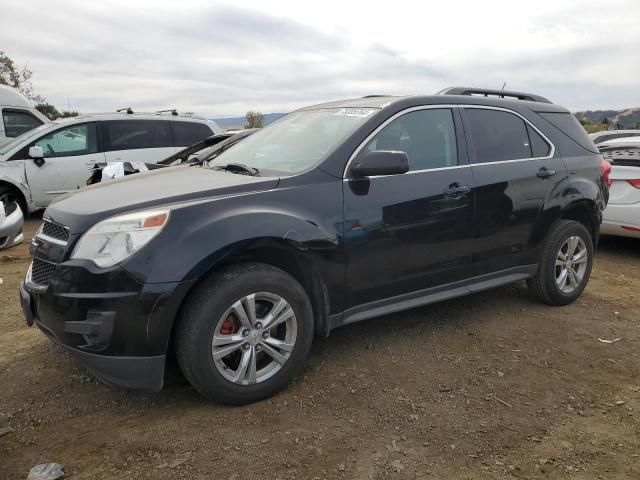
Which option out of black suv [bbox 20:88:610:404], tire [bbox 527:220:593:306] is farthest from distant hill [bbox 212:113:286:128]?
tire [bbox 527:220:593:306]

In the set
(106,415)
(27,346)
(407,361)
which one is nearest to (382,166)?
(407,361)

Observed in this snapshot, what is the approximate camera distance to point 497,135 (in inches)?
163

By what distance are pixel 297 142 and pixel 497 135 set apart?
1.62 metres

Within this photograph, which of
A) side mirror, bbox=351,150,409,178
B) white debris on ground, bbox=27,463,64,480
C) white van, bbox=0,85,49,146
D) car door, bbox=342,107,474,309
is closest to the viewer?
white debris on ground, bbox=27,463,64,480

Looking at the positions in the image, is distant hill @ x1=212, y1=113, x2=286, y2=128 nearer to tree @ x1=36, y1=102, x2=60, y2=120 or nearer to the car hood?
the car hood

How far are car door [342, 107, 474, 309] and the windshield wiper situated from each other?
0.60 meters

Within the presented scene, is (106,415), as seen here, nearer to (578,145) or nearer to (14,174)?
(578,145)

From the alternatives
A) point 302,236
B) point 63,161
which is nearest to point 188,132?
point 63,161

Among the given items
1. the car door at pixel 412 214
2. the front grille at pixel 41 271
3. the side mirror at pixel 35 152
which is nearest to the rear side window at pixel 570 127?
the car door at pixel 412 214

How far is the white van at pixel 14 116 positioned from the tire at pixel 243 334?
9.56 m

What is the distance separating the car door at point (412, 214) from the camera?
130 inches

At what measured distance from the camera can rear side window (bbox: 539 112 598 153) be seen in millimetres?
4566

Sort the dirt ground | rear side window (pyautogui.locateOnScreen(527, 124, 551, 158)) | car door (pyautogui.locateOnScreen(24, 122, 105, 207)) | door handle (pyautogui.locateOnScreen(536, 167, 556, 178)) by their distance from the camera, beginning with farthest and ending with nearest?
car door (pyautogui.locateOnScreen(24, 122, 105, 207))
rear side window (pyautogui.locateOnScreen(527, 124, 551, 158))
door handle (pyautogui.locateOnScreen(536, 167, 556, 178))
the dirt ground

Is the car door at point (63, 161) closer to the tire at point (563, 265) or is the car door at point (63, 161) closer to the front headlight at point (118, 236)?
the front headlight at point (118, 236)
